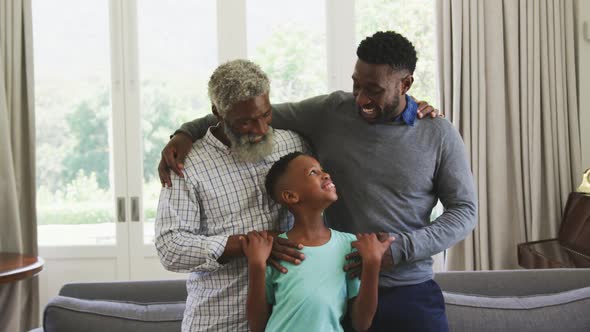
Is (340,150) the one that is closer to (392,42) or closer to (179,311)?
(392,42)

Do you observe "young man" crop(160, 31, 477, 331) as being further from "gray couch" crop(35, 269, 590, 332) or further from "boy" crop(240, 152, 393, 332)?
"gray couch" crop(35, 269, 590, 332)

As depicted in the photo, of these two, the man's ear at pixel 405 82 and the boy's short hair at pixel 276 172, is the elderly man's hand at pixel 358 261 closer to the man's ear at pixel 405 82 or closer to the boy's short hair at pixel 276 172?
the boy's short hair at pixel 276 172

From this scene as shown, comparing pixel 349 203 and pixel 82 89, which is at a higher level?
pixel 82 89

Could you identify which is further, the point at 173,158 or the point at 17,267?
the point at 17,267

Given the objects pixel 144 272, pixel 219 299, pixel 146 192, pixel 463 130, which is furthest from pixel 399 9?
pixel 219 299

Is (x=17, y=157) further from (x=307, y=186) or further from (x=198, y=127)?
(x=307, y=186)

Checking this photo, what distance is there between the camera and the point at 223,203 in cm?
168

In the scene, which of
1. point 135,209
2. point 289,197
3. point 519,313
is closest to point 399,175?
point 289,197

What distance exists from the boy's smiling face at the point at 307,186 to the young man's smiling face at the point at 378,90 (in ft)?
0.62

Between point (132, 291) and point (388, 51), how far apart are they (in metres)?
1.29

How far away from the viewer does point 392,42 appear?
166 centimetres

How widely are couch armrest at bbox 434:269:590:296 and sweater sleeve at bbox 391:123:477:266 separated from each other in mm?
795


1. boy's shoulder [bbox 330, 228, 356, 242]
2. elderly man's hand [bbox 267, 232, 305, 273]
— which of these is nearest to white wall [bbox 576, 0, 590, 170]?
boy's shoulder [bbox 330, 228, 356, 242]

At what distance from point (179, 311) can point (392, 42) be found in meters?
1.14
